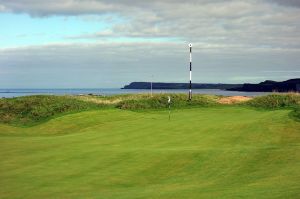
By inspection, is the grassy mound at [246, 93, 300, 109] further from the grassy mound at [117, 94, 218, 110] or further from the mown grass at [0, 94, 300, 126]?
the grassy mound at [117, 94, 218, 110]

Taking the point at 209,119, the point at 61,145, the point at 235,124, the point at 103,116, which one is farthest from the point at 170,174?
the point at 103,116

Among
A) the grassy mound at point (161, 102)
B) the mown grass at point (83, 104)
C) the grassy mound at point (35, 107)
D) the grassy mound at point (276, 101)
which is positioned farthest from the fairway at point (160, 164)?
the grassy mound at point (161, 102)

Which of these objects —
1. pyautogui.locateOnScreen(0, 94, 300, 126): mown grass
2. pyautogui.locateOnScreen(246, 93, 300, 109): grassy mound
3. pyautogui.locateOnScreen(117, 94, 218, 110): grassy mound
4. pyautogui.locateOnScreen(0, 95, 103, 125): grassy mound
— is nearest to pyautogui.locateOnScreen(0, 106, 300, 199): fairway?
pyautogui.locateOnScreen(0, 95, 103, 125): grassy mound

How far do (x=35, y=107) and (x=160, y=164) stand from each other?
35.1 metres

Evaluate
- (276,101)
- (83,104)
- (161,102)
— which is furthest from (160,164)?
(276,101)

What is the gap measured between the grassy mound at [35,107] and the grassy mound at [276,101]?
17.0 meters

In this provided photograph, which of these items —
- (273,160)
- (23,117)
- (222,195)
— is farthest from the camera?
(23,117)

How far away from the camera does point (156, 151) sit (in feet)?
72.3

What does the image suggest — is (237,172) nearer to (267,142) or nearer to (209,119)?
(267,142)

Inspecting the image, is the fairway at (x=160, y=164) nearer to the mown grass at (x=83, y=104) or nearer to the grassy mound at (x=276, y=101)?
the mown grass at (x=83, y=104)

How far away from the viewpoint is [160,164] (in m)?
19.8

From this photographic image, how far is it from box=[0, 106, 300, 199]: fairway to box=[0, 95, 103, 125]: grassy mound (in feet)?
62.9

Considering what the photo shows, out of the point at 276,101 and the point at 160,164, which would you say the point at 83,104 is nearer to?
the point at 276,101

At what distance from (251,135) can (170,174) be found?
10.6 metres
